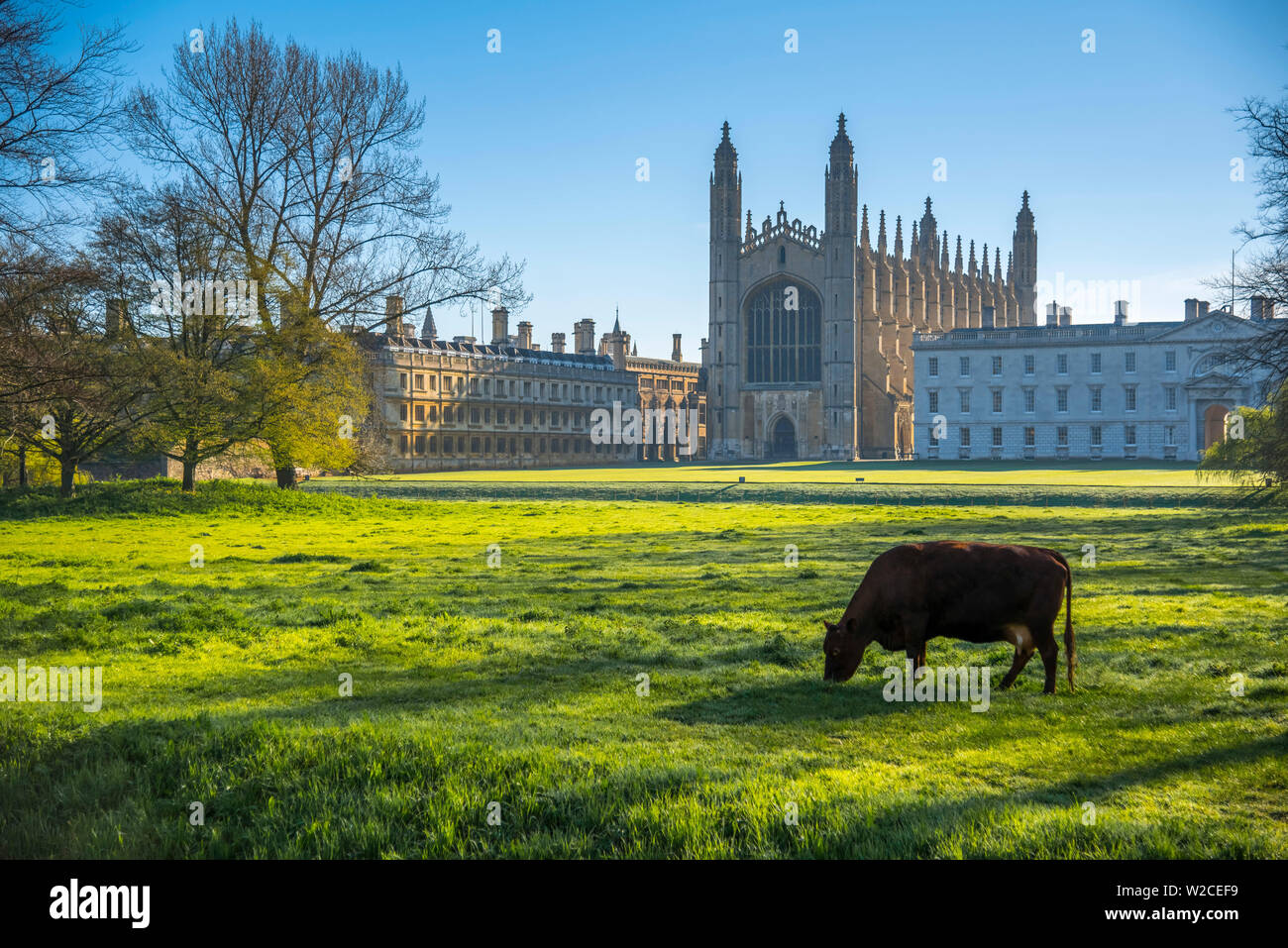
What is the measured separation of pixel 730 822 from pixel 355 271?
3068 centimetres

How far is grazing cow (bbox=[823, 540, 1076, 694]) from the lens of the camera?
853 cm

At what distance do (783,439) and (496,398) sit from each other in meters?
29.7

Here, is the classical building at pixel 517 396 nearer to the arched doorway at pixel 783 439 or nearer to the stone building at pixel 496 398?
the stone building at pixel 496 398

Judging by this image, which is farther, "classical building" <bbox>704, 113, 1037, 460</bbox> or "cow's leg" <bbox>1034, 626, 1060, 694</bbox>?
"classical building" <bbox>704, 113, 1037, 460</bbox>

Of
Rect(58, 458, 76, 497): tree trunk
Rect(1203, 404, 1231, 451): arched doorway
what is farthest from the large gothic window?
Rect(58, 458, 76, 497): tree trunk

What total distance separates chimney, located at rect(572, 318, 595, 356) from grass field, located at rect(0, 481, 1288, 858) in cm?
10643

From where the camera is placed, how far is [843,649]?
29.6 feet

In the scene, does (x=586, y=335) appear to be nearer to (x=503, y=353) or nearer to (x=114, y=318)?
(x=503, y=353)

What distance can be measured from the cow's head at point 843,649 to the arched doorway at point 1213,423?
3296 inches

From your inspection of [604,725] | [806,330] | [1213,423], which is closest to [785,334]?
[806,330]

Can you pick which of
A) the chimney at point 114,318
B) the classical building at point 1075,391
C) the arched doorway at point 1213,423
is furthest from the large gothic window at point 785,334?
the chimney at point 114,318

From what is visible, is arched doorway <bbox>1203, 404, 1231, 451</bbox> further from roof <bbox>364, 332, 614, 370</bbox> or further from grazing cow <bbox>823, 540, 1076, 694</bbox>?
grazing cow <bbox>823, 540, 1076, 694</bbox>

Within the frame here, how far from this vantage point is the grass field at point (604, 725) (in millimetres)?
5676
